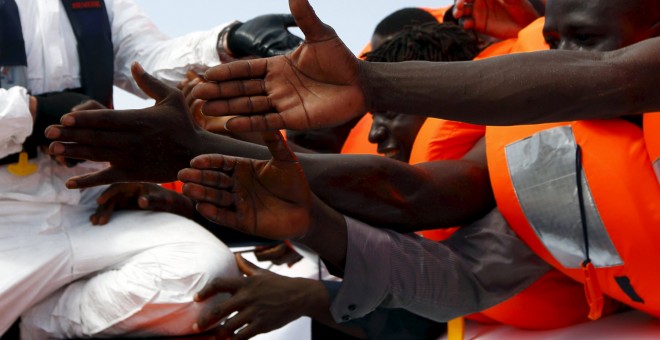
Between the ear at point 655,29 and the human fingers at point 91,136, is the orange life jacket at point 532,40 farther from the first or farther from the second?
the human fingers at point 91,136

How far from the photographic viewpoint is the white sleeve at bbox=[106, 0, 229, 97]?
1.50 m

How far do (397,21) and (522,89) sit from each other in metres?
0.88

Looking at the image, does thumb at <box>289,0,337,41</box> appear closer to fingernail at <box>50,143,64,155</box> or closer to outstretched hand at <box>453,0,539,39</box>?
fingernail at <box>50,143,64,155</box>

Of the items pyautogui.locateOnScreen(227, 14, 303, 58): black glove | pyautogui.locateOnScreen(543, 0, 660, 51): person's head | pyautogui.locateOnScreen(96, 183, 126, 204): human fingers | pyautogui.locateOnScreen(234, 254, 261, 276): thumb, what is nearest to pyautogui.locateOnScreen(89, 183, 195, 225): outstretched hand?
pyautogui.locateOnScreen(96, 183, 126, 204): human fingers

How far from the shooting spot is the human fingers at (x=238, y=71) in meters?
0.74

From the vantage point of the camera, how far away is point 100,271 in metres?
1.36

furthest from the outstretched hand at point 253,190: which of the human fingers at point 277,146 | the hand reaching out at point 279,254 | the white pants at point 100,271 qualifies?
the hand reaching out at point 279,254

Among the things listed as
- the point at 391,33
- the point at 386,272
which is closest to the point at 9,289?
the point at 386,272

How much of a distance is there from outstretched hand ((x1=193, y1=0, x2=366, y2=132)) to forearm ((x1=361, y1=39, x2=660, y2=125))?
0.08ft

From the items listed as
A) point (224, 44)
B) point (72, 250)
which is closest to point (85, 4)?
point (224, 44)

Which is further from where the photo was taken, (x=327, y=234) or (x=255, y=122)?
(x=327, y=234)

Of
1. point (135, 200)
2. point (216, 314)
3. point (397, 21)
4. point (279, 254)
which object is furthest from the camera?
point (279, 254)

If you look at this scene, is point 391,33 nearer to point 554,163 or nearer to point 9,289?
point 554,163

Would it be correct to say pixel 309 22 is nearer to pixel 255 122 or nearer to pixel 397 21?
pixel 255 122
